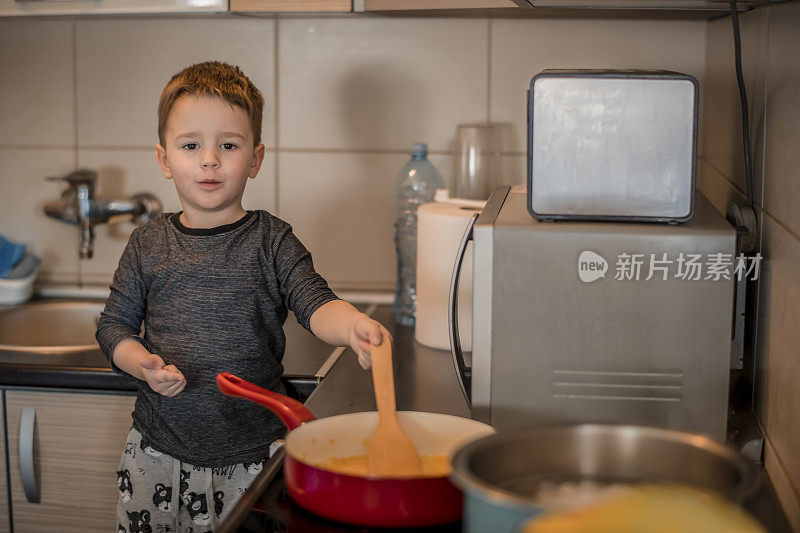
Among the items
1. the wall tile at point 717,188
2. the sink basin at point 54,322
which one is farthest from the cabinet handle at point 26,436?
the wall tile at point 717,188

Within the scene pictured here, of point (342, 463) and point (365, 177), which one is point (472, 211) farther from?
point (342, 463)

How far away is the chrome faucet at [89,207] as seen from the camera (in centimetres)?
195

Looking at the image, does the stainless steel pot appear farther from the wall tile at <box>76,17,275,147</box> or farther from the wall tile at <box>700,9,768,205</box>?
the wall tile at <box>76,17,275,147</box>

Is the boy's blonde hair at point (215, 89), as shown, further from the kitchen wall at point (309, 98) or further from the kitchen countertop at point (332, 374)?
the kitchen wall at point (309, 98)

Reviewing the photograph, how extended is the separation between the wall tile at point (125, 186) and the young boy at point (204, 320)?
59 cm

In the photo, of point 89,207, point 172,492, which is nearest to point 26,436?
point 172,492

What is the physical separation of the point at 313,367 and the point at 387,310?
1.29 feet

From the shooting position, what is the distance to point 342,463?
3.06 feet

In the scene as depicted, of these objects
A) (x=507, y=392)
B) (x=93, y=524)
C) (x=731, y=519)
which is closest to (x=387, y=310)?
(x=93, y=524)

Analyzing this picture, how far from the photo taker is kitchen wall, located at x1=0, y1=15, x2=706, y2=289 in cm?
184

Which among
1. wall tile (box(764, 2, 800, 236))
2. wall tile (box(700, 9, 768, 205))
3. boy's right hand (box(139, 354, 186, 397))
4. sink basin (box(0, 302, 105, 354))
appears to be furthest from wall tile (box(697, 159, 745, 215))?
sink basin (box(0, 302, 105, 354))

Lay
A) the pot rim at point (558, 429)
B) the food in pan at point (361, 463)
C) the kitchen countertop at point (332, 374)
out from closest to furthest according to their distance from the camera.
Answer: the pot rim at point (558, 429), the food in pan at point (361, 463), the kitchen countertop at point (332, 374)

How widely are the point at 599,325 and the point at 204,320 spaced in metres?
0.61

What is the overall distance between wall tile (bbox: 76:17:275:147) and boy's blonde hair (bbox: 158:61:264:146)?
0.51m
